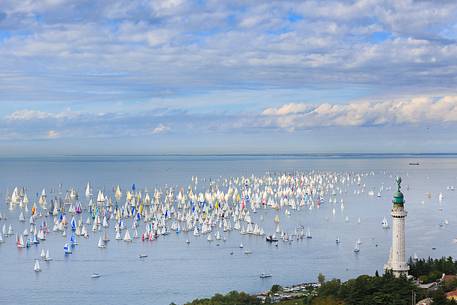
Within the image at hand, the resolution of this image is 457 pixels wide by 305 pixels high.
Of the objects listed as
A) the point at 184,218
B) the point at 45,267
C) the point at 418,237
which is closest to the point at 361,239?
the point at 418,237

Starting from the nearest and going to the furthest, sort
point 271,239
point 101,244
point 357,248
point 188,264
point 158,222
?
point 188,264, point 357,248, point 101,244, point 271,239, point 158,222

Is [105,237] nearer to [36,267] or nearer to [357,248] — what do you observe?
[36,267]

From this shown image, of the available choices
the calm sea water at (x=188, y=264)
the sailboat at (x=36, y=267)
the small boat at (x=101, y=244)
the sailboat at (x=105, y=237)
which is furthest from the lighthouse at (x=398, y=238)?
the sailboat at (x=105, y=237)

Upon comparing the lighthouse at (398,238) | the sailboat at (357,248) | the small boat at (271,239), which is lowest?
the sailboat at (357,248)

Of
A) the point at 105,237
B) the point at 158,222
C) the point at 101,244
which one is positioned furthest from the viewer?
the point at 158,222

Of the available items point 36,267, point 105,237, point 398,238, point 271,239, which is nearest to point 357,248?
point 271,239

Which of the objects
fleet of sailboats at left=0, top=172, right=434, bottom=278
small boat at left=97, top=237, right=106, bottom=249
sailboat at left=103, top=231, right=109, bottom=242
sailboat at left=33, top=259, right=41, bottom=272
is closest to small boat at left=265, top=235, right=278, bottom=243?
fleet of sailboats at left=0, top=172, right=434, bottom=278

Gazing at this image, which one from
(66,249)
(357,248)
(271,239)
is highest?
(271,239)

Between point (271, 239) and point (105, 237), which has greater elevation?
point (271, 239)

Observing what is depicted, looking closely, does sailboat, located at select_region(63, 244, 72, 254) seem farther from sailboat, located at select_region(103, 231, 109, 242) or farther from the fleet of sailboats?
sailboat, located at select_region(103, 231, 109, 242)

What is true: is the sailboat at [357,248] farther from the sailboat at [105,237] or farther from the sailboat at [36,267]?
the sailboat at [36,267]

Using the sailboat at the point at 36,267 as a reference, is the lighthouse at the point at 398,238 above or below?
above
